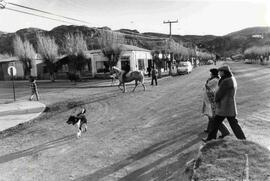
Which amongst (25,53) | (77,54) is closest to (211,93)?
(77,54)

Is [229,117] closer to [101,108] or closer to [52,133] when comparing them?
[52,133]

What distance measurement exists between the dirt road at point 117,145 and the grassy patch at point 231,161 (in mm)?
665

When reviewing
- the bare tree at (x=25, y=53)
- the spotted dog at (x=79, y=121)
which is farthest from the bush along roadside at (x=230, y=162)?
the bare tree at (x=25, y=53)

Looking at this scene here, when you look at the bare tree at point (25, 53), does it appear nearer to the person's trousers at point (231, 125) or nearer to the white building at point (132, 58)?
the white building at point (132, 58)

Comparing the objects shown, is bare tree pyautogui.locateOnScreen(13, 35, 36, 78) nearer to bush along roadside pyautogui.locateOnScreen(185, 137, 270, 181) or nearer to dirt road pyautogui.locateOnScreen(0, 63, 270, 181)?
dirt road pyautogui.locateOnScreen(0, 63, 270, 181)

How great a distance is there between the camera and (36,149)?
704cm

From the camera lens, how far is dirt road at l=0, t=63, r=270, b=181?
5301 mm

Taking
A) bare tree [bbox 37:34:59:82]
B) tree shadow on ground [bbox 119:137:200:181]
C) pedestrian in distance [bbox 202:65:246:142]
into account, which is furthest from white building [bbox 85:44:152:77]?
tree shadow on ground [bbox 119:137:200:181]

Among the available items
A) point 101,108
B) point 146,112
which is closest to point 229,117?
point 146,112

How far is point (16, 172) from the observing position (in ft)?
18.1

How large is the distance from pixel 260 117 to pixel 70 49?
32.7 m

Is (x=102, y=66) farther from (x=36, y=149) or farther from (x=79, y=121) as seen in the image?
(x=36, y=149)

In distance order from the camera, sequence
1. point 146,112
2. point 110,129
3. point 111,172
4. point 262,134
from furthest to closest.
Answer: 1. point 146,112
2. point 110,129
3. point 262,134
4. point 111,172

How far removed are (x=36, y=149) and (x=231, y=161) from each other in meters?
4.89
